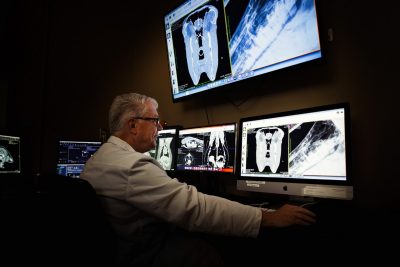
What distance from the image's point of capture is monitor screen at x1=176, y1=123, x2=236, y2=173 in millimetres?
1819

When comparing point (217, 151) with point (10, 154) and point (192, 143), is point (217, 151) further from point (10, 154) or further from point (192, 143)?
point (10, 154)

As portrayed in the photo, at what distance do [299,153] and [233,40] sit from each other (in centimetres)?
86

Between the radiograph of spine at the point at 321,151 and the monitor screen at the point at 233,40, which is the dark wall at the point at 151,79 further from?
the radiograph of spine at the point at 321,151

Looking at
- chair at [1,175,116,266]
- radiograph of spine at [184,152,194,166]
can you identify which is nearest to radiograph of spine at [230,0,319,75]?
radiograph of spine at [184,152,194,166]

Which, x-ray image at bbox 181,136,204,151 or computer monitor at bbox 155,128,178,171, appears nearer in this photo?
x-ray image at bbox 181,136,204,151

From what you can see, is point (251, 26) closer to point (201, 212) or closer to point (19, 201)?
point (201, 212)

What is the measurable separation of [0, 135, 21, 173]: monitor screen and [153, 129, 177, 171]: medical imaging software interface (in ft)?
4.54

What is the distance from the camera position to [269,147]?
1.54m

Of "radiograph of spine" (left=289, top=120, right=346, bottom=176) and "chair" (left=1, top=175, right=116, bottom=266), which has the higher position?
"radiograph of spine" (left=289, top=120, right=346, bottom=176)

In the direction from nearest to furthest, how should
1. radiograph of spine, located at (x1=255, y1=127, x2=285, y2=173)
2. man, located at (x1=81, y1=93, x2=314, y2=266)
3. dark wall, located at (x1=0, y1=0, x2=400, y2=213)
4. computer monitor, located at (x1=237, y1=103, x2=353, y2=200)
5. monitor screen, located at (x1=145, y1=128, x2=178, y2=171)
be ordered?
1. man, located at (x1=81, y1=93, x2=314, y2=266)
2. computer monitor, located at (x1=237, y1=103, x2=353, y2=200)
3. dark wall, located at (x1=0, y1=0, x2=400, y2=213)
4. radiograph of spine, located at (x1=255, y1=127, x2=285, y2=173)
5. monitor screen, located at (x1=145, y1=128, x2=178, y2=171)

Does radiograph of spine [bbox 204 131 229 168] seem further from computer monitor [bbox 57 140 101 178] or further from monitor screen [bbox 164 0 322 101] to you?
computer monitor [bbox 57 140 101 178]

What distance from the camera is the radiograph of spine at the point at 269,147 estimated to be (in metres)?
1.50

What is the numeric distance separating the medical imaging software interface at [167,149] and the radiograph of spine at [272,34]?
699 mm

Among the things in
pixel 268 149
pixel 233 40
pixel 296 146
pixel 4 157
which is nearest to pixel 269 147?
pixel 268 149
